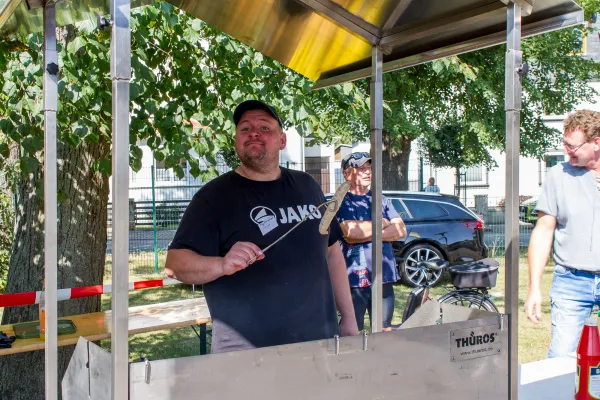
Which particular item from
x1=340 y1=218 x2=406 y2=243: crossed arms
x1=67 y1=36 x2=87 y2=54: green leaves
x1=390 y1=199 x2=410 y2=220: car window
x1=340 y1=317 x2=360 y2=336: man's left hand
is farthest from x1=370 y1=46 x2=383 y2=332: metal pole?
x1=390 y1=199 x2=410 y2=220: car window

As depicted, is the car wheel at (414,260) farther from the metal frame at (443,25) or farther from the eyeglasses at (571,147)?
the metal frame at (443,25)

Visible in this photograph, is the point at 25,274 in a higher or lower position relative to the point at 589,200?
lower

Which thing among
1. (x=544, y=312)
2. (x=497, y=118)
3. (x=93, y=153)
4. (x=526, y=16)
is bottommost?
(x=544, y=312)

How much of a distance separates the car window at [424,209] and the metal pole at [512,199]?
8.05 metres

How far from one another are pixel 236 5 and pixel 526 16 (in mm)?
1144

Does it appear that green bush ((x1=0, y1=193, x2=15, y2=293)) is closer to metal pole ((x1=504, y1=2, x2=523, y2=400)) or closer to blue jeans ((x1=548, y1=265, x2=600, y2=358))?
blue jeans ((x1=548, y1=265, x2=600, y2=358))

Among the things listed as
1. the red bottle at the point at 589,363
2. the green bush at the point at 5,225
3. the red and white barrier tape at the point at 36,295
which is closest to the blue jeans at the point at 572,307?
the red bottle at the point at 589,363

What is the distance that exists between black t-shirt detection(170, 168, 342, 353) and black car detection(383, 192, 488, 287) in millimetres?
7487

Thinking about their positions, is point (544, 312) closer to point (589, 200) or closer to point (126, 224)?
Result: point (589, 200)

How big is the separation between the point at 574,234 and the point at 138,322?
3310 millimetres

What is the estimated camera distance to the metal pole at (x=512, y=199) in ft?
6.66

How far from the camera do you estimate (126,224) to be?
150 cm

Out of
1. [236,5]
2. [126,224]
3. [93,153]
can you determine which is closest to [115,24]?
[126,224]

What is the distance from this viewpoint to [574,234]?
3.39m
